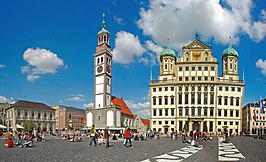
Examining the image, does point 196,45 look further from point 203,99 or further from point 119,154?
point 119,154

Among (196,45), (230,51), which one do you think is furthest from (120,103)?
(230,51)

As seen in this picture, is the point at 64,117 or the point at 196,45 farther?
the point at 64,117

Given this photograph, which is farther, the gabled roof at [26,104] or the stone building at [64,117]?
the stone building at [64,117]

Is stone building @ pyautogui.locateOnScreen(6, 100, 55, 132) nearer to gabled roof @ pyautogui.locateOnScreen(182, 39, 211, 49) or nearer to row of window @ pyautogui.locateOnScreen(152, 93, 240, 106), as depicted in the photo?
row of window @ pyautogui.locateOnScreen(152, 93, 240, 106)

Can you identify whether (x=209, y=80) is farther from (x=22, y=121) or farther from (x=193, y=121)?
(x=22, y=121)

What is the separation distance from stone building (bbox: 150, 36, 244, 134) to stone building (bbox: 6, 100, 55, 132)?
50001mm

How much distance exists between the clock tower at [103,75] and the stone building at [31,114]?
33679mm

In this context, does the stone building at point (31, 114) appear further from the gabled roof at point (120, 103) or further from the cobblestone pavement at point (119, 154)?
the cobblestone pavement at point (119, 154)

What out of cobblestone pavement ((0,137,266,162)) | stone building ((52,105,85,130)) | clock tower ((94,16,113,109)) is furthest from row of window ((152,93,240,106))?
stone building ((52,105,85,130))

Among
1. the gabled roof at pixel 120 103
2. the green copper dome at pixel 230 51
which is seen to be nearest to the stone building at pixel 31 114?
the gabled roof at pixel 120 103

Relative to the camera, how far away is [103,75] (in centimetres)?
7762

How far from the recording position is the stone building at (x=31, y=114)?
9688cm

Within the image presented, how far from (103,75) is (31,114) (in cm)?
3995

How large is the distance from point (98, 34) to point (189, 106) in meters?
35.0
